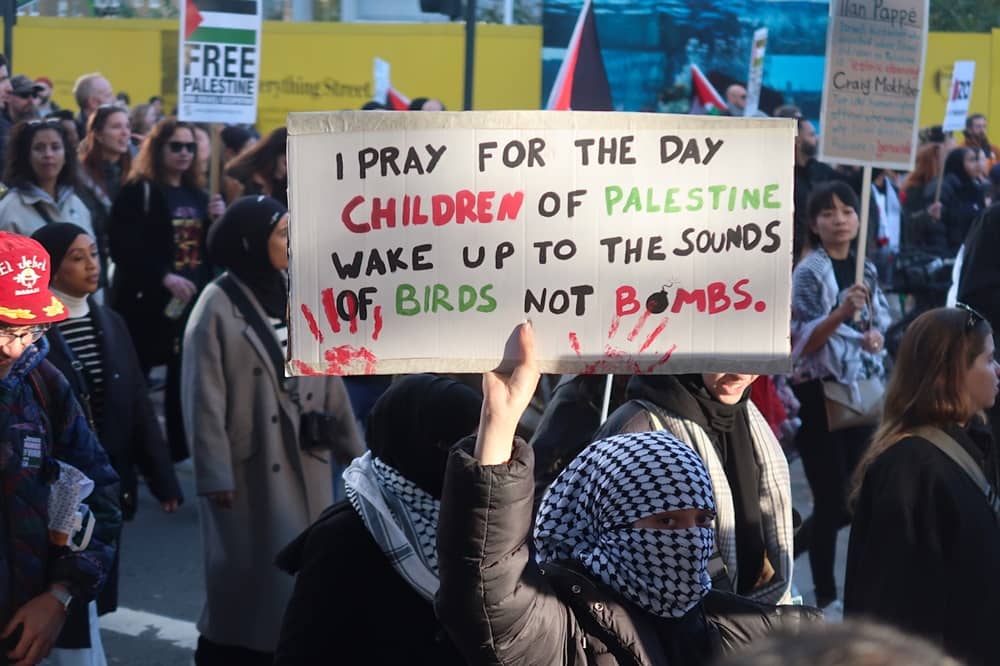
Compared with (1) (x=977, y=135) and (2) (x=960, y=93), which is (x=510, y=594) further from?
(1) (x=977, y=135)

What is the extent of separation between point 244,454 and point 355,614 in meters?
2.02

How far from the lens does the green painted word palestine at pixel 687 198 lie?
9.80ft

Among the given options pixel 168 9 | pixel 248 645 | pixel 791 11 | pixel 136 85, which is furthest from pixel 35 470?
pixel 168 9

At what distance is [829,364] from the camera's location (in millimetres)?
6852

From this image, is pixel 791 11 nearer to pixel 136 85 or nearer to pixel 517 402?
pixel 136 85

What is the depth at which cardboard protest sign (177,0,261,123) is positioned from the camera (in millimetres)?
10688

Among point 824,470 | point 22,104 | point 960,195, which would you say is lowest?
point 824,470

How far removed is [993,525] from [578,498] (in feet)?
4.57

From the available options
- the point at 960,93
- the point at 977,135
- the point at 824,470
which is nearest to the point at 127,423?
the point at 824,470

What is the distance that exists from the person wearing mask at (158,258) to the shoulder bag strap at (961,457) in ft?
16.9

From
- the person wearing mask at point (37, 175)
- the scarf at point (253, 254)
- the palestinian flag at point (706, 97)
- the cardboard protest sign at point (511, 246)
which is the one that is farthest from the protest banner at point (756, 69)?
the cardboard protest sign at point (511, 246)

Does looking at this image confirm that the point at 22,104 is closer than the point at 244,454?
No

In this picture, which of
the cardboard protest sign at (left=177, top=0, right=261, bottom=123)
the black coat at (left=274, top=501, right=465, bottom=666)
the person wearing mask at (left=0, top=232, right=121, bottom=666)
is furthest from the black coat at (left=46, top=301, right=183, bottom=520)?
the cardboard protest sign at (left=177, top=0, right=261, bottom=123)

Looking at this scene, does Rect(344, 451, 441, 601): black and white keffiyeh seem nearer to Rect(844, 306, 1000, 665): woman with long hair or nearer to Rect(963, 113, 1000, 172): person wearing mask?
Rect(844, 306, 1000, 665): woman with long hair
